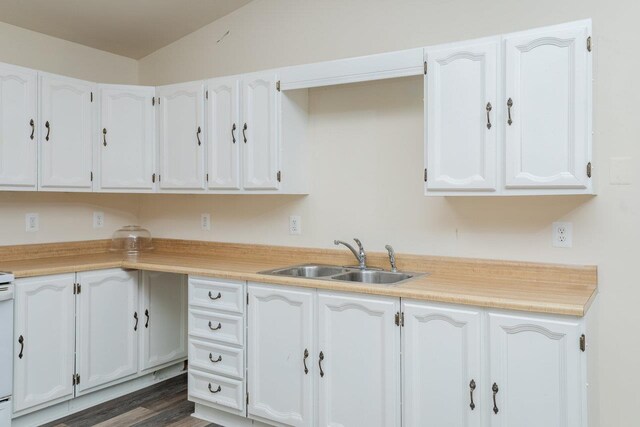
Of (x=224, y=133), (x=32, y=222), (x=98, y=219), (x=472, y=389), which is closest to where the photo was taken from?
(x=472, y=389)

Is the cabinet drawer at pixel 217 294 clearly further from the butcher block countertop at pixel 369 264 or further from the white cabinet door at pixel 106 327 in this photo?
the white cabinet door at pixel 106 327

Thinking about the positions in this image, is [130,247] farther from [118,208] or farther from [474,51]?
[474,51]

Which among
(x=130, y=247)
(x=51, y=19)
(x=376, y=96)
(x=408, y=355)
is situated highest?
(x=51, y=19)

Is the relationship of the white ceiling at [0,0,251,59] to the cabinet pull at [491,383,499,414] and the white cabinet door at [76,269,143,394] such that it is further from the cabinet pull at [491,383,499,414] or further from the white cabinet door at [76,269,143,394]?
the cabinet pull at [491,383,499,414]

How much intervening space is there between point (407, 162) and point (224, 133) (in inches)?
44.7

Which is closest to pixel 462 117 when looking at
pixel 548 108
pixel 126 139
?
pixel 548 108

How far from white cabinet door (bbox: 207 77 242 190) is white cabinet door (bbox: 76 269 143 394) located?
861mm

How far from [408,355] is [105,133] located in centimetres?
246

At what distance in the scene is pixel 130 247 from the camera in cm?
386

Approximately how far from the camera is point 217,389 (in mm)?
2855

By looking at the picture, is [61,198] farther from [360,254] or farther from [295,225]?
[360,254]

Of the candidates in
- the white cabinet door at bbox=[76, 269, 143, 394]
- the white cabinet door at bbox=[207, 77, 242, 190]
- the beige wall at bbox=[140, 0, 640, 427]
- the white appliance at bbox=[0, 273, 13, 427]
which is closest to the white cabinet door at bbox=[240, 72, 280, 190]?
the white cabinet door at bbox=[207, 77, 242, 190]

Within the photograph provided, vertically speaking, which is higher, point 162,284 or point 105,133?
point 105,133

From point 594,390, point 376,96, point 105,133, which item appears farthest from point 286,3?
point 594,390
